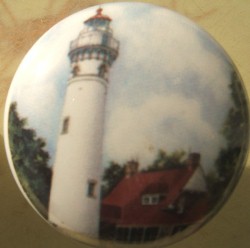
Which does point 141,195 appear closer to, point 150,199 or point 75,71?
point 150,199

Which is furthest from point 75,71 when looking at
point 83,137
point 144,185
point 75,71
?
point 144,185

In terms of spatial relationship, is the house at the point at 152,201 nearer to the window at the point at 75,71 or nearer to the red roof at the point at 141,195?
the red roof at the point at 141,195

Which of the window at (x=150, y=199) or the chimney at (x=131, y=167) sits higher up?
the chimney at (x=131, y=167)

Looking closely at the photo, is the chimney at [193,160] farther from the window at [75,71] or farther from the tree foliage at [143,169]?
the window at [75,71]

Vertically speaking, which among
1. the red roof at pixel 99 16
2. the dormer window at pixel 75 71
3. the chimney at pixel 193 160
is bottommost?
the chimney at pixel 193 160

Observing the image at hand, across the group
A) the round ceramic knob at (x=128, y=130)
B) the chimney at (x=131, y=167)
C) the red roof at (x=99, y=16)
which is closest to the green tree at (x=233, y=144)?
the round ceramic knob at (x=128, y=130)

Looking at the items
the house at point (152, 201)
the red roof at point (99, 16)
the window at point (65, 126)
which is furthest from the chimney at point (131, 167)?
the red roof at point (99, 16)

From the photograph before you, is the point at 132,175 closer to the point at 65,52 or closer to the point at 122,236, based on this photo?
the point at 122,236
